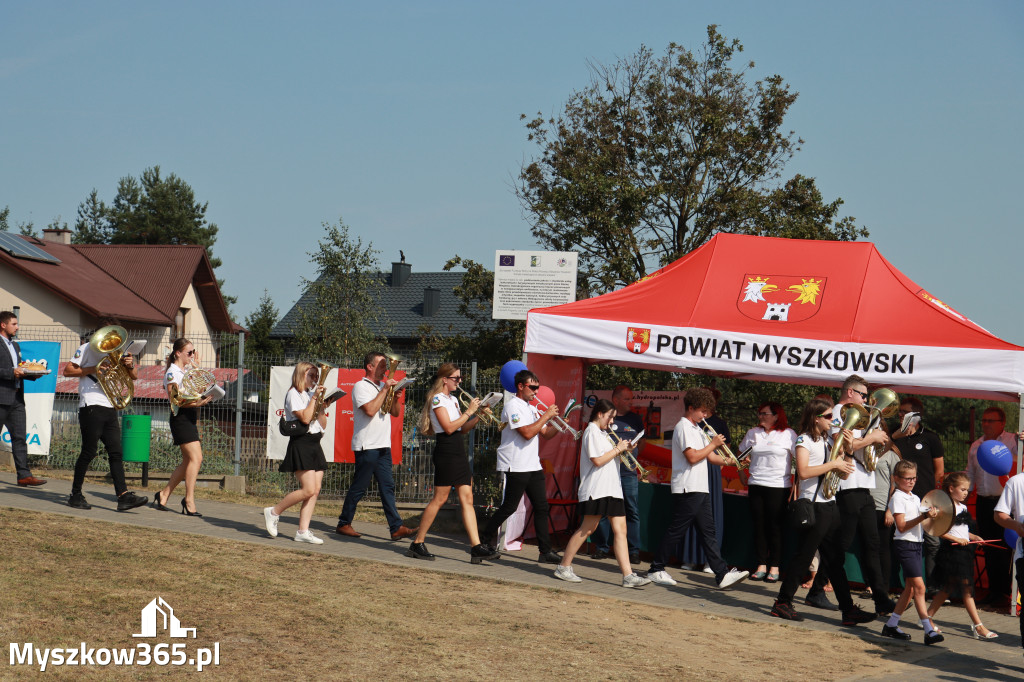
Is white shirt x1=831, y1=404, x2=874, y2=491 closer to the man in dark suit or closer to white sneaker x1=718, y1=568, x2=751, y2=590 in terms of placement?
white sneaker x1=718, y1=568, x2=751, y2=590

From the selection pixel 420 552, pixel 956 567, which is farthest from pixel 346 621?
pixel 956 567

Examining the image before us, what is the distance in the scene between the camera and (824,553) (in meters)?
8.22

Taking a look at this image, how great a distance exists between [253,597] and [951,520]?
17.0 feet

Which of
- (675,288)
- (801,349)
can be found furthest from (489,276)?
(801,349)

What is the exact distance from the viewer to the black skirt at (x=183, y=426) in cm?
979

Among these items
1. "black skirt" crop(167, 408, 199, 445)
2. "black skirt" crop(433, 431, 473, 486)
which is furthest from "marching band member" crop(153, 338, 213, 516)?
"black skirt" crop(433, 431, 473, 486)

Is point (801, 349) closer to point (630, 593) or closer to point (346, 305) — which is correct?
point (630, 593)

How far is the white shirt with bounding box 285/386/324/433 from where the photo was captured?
9.23 meters

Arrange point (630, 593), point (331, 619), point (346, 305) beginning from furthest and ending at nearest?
point (346, 305)
point (630, 593)
point (331, 619)

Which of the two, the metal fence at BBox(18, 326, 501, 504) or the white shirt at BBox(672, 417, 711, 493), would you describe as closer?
the white shirt at BBox(672, 417, 711, 493)

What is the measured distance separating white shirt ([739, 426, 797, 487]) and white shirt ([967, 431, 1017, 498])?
5.87 ft

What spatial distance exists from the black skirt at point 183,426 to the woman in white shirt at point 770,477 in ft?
17.6

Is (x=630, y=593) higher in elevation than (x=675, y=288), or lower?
lower

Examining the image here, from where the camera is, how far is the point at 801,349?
959cm
